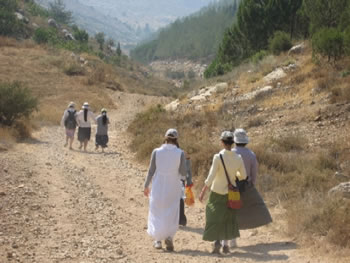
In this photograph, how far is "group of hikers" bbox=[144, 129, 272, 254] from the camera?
5953mm

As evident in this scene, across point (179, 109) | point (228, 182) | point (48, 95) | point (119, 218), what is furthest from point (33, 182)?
point (48, 95)

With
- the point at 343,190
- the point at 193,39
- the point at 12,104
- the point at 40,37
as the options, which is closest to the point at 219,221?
the point at 343,190

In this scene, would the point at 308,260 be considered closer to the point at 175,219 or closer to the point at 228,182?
the point at 228,182

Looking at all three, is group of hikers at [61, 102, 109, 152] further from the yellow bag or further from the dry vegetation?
the yellow bag

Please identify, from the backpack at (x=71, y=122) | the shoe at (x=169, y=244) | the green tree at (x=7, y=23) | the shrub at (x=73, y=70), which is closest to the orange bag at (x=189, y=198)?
the shoe at (x=169, y=244)

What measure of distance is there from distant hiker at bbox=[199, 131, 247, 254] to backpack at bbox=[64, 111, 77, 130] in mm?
9809

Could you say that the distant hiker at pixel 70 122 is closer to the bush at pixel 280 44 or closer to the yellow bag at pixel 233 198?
the yellow bag at pixel 233 198

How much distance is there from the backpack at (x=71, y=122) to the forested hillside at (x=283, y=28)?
31.9 feet

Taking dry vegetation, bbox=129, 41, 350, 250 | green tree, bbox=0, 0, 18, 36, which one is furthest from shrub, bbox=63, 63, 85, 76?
dry vegetation, bbox=129, 41, 350, 250

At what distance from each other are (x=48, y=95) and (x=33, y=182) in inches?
853

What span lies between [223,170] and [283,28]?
3040cm

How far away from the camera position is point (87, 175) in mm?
10961

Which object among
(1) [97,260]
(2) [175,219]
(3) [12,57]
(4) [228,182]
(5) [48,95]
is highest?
(3) [12,57]

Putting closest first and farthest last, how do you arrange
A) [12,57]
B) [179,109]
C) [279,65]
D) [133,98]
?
[179,109]
[279,65]
[133,98]
[12,57]
